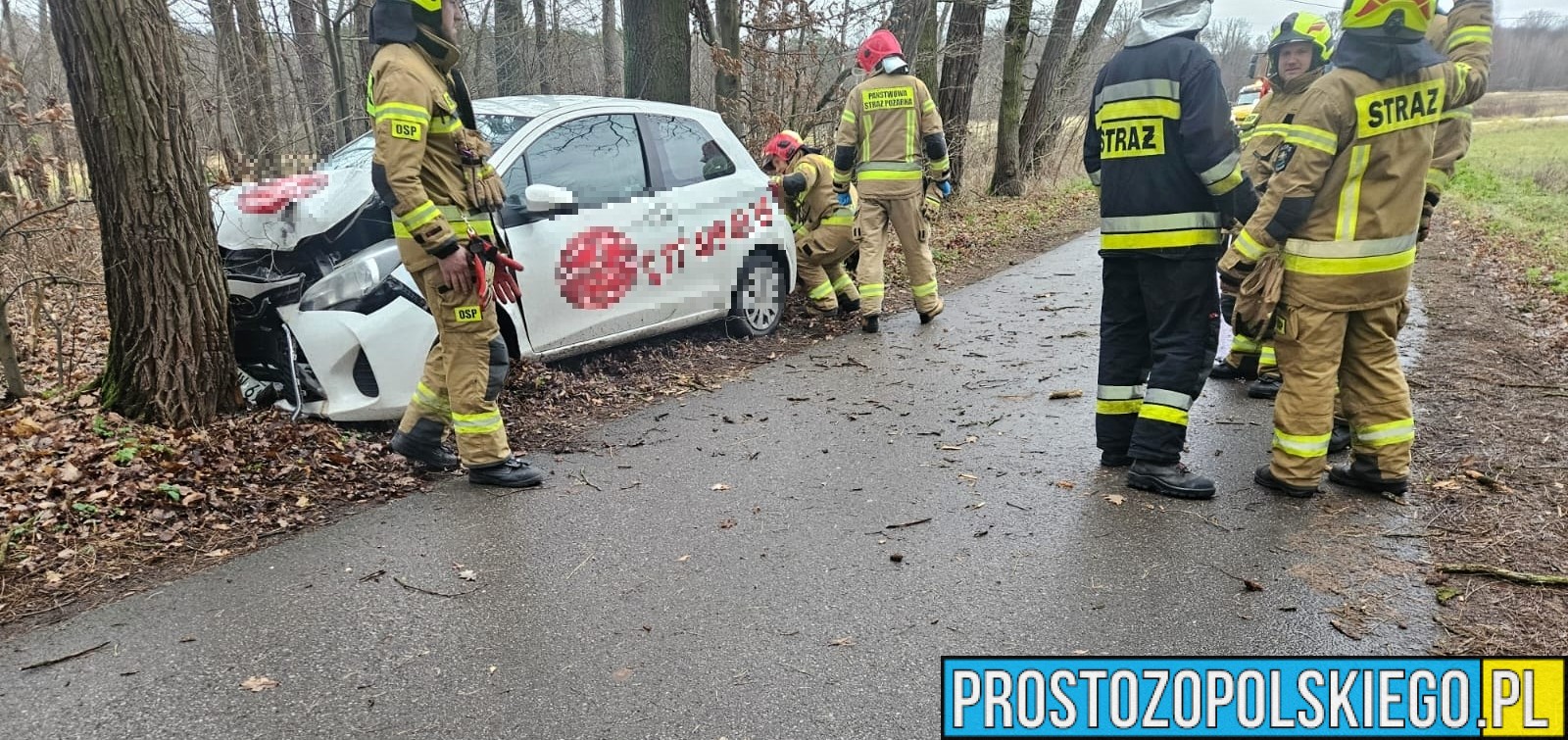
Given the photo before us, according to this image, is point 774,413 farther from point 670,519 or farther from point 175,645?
point 175,645

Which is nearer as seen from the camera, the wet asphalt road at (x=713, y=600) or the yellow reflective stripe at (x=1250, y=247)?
the wet asphalt road at (x=713, y=600)

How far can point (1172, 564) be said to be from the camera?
11.2 feet

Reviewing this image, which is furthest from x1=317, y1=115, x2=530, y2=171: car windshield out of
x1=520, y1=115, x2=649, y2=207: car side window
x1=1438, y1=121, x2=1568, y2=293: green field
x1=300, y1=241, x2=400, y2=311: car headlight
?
x1=1438, y1=121, x2=1568, y2=293: green field

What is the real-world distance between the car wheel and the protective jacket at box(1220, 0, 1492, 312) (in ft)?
12.3

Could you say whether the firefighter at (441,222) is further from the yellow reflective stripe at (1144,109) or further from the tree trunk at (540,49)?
the tree trunk at (540,49)

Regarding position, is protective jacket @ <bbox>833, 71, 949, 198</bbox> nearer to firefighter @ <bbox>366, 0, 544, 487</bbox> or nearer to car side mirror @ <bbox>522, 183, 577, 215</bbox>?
car side mirror @ <bbox>522, 183, 577, 215</bbox>

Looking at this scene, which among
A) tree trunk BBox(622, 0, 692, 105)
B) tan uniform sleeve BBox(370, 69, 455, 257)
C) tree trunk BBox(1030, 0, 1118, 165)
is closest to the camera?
tan uniform sleeve BBox(370, 69, 455, 257)

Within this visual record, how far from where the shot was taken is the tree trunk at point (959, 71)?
47.8 feet

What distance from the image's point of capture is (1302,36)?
5461 mm

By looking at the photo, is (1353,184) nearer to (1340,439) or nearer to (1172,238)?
(1172,238)

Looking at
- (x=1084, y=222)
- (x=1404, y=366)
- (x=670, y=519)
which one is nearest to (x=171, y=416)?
(x=670, y=519)

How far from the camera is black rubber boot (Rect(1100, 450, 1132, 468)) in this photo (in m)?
4.41

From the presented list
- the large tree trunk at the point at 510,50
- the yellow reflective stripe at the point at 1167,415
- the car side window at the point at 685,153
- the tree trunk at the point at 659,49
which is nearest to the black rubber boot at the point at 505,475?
the car side window at the point at 685,153

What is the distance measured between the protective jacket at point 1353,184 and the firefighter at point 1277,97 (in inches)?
65.9
